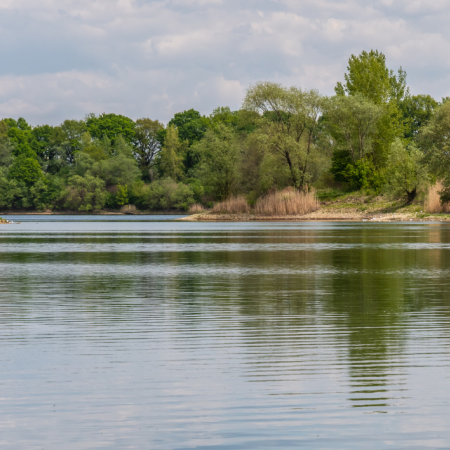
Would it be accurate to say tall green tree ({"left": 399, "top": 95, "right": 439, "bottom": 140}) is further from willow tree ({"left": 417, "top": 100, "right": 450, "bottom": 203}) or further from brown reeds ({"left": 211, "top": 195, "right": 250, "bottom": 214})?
willow tree ({"left": 417, "top": 100, "right": 450, "bottom": 203})

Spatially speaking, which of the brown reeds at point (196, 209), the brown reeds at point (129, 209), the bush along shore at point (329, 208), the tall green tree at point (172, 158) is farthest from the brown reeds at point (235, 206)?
the brown reeds at point (129, 209)

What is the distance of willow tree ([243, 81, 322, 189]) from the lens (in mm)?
78375

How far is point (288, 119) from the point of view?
81.7 metres

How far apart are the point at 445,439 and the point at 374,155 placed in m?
85.3

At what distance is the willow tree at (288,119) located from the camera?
7838cm

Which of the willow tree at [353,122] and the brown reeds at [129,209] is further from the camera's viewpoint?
the brown reeds at [129,209]

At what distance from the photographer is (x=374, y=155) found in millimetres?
88188

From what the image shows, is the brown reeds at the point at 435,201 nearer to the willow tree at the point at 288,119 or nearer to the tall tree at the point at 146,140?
the willow tree at the point at 288,119

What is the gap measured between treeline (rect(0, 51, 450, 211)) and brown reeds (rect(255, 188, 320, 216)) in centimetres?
299

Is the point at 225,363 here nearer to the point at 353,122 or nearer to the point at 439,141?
the point at 439,141

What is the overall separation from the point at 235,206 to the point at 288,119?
12867 mm

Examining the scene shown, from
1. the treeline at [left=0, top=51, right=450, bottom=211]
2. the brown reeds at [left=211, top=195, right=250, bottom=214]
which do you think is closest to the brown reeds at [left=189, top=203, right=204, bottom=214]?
the treeline at [left=0, top=51, right=450, bottom=211]

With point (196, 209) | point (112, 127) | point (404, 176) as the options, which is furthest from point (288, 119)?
point (112, 127)

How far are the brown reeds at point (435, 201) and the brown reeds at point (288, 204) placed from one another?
14685 mm
